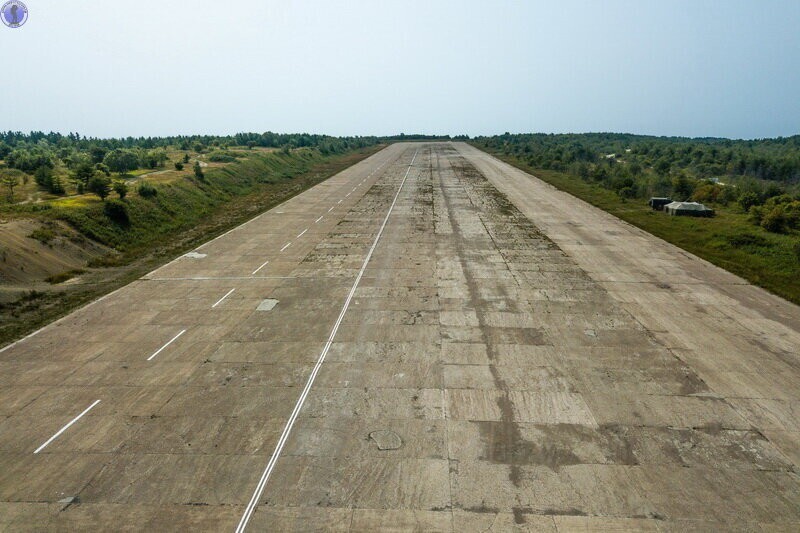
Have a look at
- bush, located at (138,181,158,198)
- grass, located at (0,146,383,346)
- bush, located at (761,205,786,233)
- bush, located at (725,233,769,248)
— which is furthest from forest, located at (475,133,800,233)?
bush, located at (138,181,158,198)

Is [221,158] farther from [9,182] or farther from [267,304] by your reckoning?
[267,304]

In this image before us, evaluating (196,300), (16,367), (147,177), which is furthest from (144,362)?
(147,177)

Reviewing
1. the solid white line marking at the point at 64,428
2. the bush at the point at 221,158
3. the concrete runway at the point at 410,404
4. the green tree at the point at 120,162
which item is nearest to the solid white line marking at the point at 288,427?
the concrete runway at the point at 410,404

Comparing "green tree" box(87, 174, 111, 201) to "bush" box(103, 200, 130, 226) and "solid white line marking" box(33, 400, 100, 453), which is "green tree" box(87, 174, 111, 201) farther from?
"solid white line marking" box(33, 400, 100, 453)

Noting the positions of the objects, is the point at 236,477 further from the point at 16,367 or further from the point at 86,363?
the point at 16,367

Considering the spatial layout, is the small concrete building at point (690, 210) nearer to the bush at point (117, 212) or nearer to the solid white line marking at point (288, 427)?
the solid white line marking at point (288, 427)
